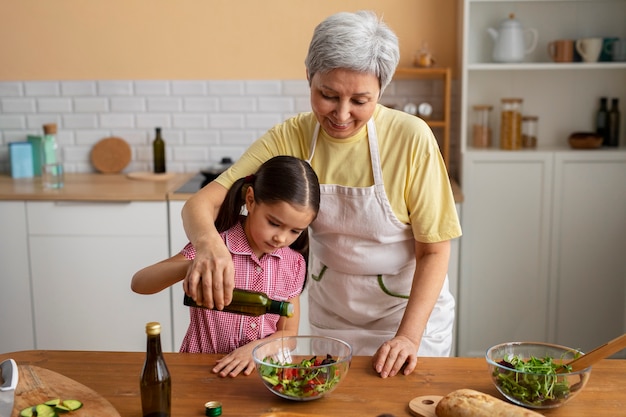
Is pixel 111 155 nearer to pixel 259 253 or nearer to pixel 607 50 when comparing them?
pixel 259 253

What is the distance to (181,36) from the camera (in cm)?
425

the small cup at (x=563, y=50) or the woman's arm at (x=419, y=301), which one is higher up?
the small cup at (x=563, y=50)

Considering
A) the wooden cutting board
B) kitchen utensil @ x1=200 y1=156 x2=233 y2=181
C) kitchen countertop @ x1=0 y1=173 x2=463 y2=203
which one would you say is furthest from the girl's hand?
kitchen utensil @ x1=200 y1=156 x2=233 y2=181

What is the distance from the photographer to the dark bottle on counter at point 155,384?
1.50 m

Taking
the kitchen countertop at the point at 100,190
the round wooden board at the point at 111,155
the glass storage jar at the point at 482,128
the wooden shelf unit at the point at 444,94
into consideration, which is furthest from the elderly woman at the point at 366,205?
the round wooden board at the point at 111,155

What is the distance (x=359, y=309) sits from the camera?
2307 mm

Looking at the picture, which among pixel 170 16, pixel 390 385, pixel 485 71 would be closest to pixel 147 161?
pixel 170 16

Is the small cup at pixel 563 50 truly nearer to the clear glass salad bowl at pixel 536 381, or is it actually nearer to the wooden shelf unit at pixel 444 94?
the wooden shelf unit at pixel 444 94

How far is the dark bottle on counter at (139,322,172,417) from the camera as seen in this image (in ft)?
4.91

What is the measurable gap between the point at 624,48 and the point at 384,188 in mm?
2318

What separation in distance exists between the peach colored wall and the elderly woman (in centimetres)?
206

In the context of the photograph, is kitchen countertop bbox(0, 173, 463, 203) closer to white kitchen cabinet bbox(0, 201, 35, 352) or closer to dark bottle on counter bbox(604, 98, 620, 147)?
white kitchen cabinet bbox(0, 201, 35, 352)

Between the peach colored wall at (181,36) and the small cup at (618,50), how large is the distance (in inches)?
31.8

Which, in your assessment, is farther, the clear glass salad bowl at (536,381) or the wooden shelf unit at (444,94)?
the wooden shelf unit at (444,94)
